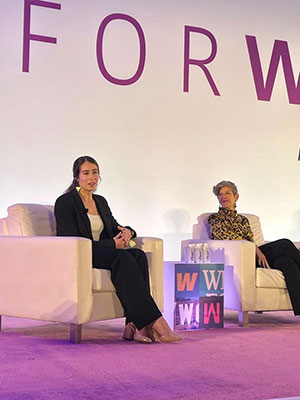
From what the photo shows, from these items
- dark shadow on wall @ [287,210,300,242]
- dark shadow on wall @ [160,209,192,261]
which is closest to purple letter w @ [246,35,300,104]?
dark shadow on wall @ [287,210,300,242]

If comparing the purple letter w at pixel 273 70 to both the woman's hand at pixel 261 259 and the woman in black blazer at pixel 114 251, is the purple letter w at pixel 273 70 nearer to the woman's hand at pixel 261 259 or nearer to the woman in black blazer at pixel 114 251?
the woman's hand at pixel 261 259

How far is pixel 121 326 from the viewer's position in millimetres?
4316

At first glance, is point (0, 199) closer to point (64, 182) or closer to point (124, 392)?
point (64, 182)

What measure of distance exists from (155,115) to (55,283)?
2.46 metres

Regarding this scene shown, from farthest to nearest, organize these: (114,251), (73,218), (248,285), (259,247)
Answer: (259,247)
(248,285)
(73,218)
(114,251)

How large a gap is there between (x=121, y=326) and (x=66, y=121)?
1.75 m

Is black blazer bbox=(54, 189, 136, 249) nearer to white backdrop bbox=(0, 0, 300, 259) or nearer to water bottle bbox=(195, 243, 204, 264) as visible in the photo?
water bottle bbox=(195, 243, 204, 264)

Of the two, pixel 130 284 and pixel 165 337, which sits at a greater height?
pixel 130 284

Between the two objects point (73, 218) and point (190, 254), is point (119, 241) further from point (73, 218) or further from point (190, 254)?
point (190, 254)

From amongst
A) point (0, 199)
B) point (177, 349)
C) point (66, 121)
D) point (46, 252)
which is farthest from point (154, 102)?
point (177, 349)

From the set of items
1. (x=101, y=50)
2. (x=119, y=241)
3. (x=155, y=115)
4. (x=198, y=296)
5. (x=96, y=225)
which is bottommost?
(x=198, y=296)

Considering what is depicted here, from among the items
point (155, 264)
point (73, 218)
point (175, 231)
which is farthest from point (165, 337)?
point (175, 231)

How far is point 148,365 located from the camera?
288cm

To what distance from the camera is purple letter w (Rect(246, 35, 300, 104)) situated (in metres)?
6.06
